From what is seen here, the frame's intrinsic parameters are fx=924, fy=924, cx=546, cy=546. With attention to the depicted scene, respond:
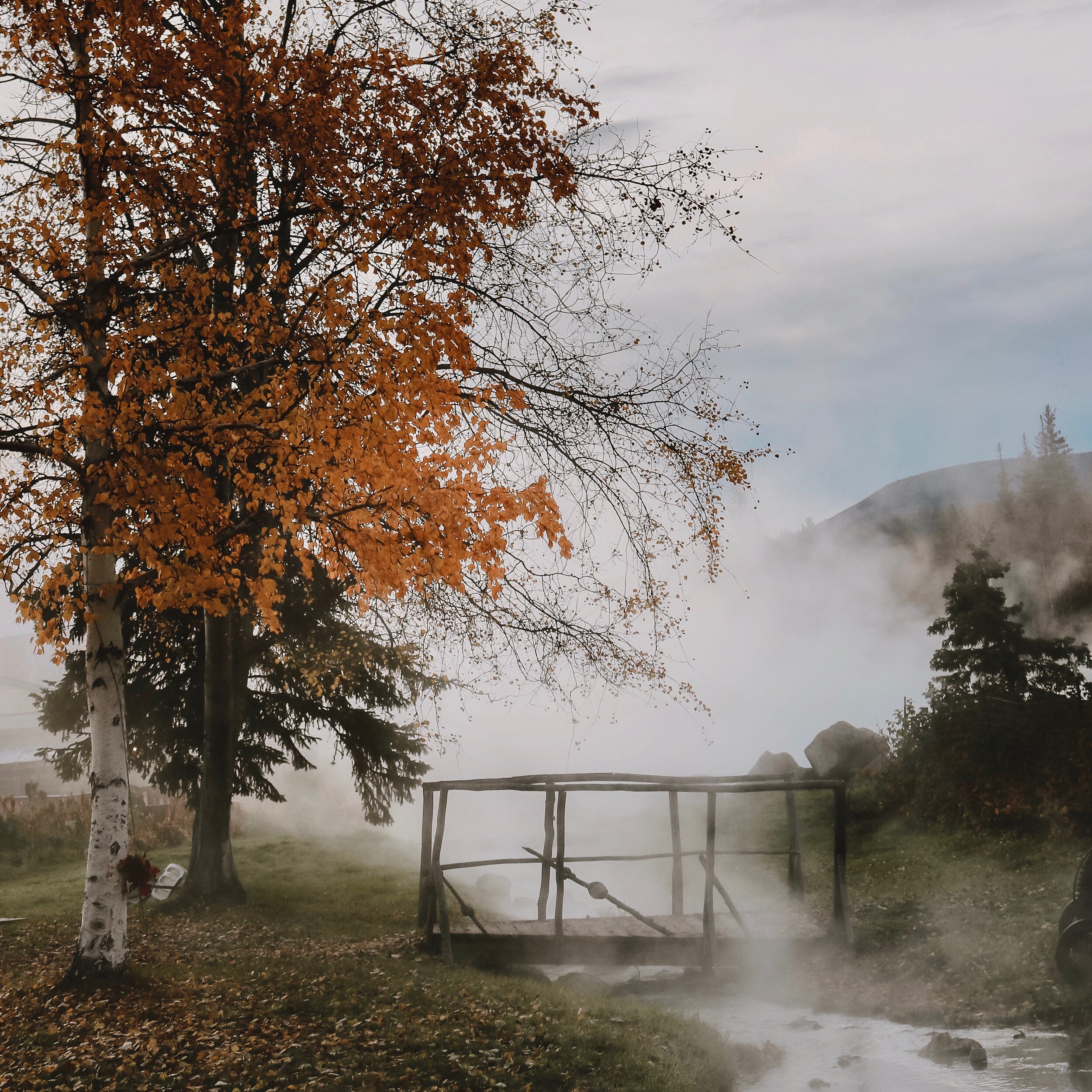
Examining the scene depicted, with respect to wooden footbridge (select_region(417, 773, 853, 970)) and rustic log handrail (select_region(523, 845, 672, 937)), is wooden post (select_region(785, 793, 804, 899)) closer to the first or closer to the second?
wooden footbridge (select_region(417, 773, 853, 970))

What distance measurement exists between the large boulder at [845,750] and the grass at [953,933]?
186 inches

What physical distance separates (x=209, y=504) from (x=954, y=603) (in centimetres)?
1383

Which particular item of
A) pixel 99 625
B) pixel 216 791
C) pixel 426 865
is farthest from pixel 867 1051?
pixel 216 791

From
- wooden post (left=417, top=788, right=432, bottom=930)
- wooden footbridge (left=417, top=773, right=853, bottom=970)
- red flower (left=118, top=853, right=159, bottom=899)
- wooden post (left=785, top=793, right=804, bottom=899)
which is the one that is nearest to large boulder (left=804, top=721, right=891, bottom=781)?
wooden post (left=785, top=793, right=804, bottom=899)

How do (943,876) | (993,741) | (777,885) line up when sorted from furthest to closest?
(993,741), (777,885), (943,876)

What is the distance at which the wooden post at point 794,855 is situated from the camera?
1113 cm

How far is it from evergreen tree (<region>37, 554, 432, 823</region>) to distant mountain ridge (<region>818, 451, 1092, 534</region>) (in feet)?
143

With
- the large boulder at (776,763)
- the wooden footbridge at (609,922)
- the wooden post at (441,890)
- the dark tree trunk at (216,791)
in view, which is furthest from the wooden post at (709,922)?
the large boulder at (776,763)

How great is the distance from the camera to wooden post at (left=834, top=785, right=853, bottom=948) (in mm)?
10297

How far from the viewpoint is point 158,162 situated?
30.7 feet

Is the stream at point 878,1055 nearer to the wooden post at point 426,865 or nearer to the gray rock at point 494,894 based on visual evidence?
the wooden post at point 426,865

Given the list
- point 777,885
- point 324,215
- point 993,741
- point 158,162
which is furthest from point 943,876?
point 158,162

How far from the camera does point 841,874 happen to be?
10438 millimetres

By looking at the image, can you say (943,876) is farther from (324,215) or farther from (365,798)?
(324,215)
